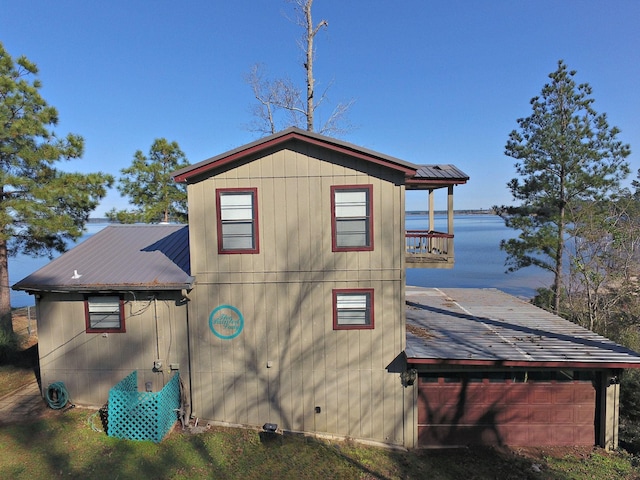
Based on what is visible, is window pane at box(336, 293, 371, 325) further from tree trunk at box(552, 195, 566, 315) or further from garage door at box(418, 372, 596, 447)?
tree trunk at box(552, 195, 566, 315)

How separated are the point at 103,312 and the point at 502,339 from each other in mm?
9943

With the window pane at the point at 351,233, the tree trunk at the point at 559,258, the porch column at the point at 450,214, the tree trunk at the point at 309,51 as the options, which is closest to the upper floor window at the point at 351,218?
the window pane at the point at 351,233

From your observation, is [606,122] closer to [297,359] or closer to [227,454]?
[297,359]

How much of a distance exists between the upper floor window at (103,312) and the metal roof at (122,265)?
49 centimetres

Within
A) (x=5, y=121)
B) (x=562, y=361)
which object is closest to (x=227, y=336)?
(x=562, y=361)

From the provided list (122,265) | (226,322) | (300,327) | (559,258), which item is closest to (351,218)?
(300,327)

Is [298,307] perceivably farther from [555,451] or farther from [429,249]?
[555,451]

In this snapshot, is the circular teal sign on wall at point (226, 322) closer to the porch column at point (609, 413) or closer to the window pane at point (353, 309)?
the window pane at point (353, 309)

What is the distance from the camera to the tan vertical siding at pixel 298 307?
28.3ft

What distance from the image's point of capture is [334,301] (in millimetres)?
8742

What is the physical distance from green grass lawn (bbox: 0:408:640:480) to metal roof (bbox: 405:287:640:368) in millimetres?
2240

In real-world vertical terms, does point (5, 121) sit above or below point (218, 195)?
above

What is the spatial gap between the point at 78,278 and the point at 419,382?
8.59 m

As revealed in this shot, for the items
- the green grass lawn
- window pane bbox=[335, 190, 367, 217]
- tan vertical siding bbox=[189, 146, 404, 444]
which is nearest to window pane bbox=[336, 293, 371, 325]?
tan vertical siding bbox=[189, 146, 404, 444]
